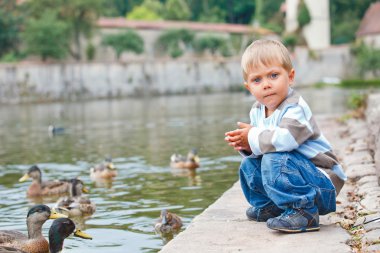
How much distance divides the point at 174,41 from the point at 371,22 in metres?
17.4

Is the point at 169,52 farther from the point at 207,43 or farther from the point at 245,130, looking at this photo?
the point at 245,130

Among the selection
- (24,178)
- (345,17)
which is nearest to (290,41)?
(345,17)

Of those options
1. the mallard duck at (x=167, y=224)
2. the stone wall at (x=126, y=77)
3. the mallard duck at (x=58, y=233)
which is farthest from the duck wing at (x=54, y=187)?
the stone wall at (x=126, y=77)

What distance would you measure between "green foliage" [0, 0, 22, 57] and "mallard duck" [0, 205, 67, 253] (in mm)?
52666

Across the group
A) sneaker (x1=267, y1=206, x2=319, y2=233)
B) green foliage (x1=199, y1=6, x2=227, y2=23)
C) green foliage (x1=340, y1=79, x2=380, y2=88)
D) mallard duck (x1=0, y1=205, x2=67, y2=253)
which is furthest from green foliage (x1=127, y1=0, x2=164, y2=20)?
sneaker (x1=267, y1=206, x2=319, y2=233)

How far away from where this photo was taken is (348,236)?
4.50 metres

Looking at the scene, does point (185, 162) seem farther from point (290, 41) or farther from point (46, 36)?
point (290, 41)

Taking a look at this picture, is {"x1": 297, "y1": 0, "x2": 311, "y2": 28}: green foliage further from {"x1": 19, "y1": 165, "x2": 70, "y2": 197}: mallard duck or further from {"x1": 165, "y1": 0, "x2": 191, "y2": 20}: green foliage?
{"x1": 19, "y1": 165, "x2": 70, "y2": 197}: mallard duck

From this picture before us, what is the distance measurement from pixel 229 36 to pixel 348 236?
222 ft

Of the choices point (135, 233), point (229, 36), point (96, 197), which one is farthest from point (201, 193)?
point (229, 36)

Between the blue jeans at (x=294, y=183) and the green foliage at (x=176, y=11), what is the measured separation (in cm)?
7481

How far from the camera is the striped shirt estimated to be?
464 centimetres

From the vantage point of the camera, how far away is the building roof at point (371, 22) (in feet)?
230

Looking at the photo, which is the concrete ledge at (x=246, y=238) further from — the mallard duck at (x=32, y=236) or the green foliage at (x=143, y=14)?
the green foliage at (x=143, y=14)
